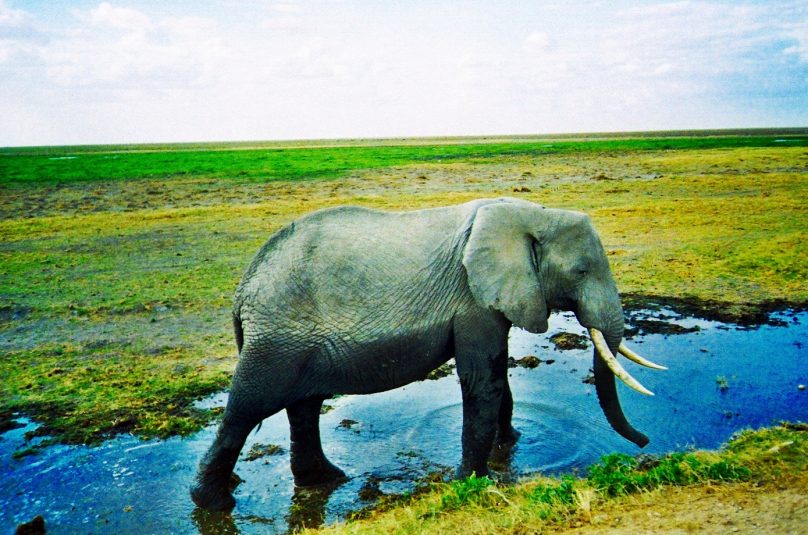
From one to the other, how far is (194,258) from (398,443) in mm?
10107

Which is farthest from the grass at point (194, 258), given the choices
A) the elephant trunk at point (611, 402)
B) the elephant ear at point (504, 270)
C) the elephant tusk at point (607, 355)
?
the elephant tusk at point (607, 355)

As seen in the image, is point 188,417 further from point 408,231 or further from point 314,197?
point 314,197

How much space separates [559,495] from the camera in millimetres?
4875

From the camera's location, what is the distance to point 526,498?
506 cm

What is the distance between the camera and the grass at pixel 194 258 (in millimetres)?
8625

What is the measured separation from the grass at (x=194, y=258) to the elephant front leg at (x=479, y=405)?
10.7 ft

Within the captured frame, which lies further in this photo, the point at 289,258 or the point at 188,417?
the point at 188,417

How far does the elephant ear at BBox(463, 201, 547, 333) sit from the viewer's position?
18.5ft

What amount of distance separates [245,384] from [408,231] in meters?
1.89

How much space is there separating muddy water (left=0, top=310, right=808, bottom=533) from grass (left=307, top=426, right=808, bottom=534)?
0.98 m

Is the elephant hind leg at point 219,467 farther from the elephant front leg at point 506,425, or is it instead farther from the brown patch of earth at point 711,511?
the brown patch of earth at point 711,511

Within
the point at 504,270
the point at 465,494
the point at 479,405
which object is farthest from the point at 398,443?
the point at 504,270

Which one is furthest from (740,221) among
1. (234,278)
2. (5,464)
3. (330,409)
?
(5,464)

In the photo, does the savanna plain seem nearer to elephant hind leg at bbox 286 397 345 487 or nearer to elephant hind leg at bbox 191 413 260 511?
elephant hind leg at bbox 286 397 345 487
